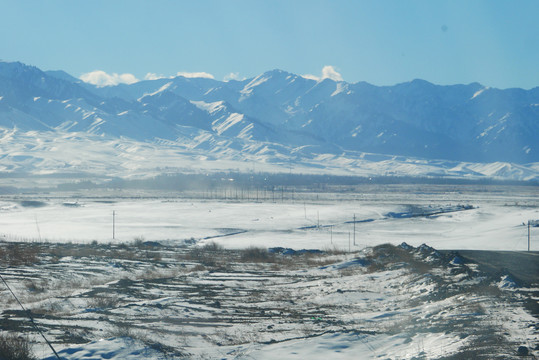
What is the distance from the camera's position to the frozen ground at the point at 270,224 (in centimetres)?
5794

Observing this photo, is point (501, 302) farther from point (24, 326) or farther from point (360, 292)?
point (24, 326)

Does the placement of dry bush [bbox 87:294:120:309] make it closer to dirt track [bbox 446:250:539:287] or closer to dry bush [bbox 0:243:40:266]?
dry bush [bbox 0:243:40:266]

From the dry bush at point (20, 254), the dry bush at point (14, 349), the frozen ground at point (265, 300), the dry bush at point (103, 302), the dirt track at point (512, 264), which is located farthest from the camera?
the dry bush at point (20, 254)

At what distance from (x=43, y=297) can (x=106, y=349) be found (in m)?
9.94

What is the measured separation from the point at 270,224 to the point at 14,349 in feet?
199

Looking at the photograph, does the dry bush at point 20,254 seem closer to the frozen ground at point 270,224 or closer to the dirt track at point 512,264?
the frozen ground at point 270,224

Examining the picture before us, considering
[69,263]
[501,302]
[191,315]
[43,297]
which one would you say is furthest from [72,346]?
[69,263]

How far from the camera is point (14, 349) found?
14.1 meters

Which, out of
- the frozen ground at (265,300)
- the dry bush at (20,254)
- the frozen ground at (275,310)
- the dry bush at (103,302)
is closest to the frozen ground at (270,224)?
the frozen ground at (265,300)

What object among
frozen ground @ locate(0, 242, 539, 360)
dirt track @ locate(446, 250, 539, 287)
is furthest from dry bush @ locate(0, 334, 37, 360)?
dirt track @ locate(446, 250, 539, 287)

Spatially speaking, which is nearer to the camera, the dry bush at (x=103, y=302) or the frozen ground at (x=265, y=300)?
the frozen ground at (x=265, y=300)

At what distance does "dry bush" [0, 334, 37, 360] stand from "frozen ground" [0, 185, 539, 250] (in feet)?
130

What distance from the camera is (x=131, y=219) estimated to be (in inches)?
3135

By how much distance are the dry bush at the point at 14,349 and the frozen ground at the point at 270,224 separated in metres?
39.5
